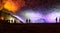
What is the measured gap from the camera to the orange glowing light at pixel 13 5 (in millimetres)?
2934

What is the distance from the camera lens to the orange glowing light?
2.93 metres

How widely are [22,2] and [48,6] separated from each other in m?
0.45
